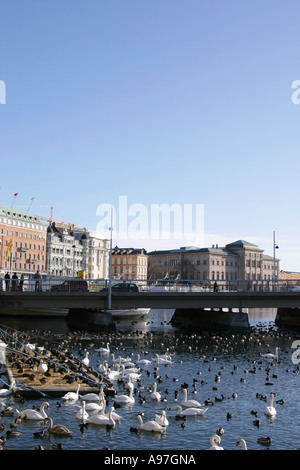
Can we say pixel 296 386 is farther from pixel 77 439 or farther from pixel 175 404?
pixel 77 439

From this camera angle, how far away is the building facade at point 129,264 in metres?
193

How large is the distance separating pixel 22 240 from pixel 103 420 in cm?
12233

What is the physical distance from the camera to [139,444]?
1934 centimetres

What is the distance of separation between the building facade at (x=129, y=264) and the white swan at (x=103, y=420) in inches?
6687

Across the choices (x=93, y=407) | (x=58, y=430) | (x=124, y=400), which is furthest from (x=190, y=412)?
(x=58, y=430)

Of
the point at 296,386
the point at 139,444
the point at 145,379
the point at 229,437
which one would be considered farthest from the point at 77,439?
the point at 296,386

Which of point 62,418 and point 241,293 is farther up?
point 241,293

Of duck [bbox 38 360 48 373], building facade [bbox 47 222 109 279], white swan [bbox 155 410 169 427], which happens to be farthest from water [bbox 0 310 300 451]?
building facade [bbox 47 222 109 279]

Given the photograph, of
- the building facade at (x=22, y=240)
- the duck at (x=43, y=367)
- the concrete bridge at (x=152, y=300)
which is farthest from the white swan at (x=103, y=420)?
the building facade at (x=22, y=240)

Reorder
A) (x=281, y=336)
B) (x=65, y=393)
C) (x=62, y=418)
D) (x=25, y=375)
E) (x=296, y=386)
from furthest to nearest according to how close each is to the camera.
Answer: (x=281, y=336), (x=296, y=386), (x=25, y=375), (x=65, y=393), (x=62, y=418)

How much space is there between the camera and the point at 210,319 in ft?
208

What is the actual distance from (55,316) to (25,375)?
1881 inches

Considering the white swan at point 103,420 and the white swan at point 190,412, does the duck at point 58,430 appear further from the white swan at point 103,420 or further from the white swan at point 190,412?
the white swan at point 190,412

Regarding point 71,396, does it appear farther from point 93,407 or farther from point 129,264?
point 129,264
